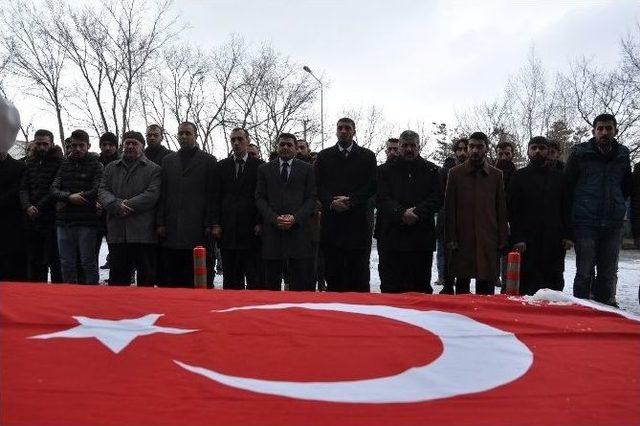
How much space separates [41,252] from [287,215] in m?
2.81

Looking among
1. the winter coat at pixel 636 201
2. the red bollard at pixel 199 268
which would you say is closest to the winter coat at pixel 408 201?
the red bollard at pixel 199 268

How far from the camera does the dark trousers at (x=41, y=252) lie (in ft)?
17.4

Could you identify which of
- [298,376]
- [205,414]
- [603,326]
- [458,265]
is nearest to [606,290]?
[458,265]

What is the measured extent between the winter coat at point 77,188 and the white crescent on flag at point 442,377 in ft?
11.9

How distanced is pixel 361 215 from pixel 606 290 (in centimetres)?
226

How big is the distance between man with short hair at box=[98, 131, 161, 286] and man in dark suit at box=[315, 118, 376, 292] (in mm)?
1538

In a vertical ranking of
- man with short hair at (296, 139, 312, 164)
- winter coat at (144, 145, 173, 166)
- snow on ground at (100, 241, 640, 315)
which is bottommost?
snow on ground at (100, 241, 640, 315)

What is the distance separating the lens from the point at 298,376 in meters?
1.67

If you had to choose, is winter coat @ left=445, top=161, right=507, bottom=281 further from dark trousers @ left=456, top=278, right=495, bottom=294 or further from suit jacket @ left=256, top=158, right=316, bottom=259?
suit jacket @ left=256, top=158, right=316, bottom=259

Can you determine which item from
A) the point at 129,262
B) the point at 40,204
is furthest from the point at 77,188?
the point at 129,262

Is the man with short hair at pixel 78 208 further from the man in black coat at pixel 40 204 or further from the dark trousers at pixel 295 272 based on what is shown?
the dark trousers at pixel 295 272

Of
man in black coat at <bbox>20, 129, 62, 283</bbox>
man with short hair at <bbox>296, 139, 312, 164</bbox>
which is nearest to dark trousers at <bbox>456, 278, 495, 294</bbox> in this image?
man with short hair at <bbox>296, 139, 312, 164</bbox>

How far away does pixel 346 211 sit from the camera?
4648 millimetres

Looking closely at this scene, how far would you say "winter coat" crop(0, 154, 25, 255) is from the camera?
16.5ft
